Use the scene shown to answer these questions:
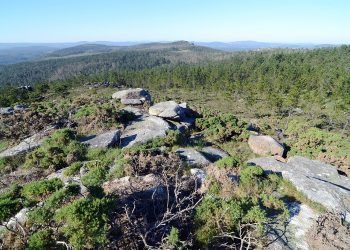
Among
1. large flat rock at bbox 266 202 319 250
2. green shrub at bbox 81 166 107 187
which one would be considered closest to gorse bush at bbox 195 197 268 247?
large flat rock at bbox 266 202 319 250

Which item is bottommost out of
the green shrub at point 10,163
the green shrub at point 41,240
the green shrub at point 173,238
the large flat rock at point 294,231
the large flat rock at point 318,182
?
the green shrub at point 10,163

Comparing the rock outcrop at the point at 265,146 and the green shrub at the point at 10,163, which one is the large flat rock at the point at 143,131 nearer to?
the green shrub at the point at 10,163

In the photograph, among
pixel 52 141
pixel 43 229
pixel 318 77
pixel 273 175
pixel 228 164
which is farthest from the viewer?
pixel 318 77

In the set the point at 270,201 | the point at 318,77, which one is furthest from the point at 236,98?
the point at 270,201

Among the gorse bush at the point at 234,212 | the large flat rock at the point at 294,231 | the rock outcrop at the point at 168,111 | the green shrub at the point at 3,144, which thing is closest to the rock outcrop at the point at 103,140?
the rock outcrop at the point at 168,111

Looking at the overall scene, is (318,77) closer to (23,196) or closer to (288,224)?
(288,224)

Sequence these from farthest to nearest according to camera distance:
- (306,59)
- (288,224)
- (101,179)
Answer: (306,59) → (101,179) → (288,224)
